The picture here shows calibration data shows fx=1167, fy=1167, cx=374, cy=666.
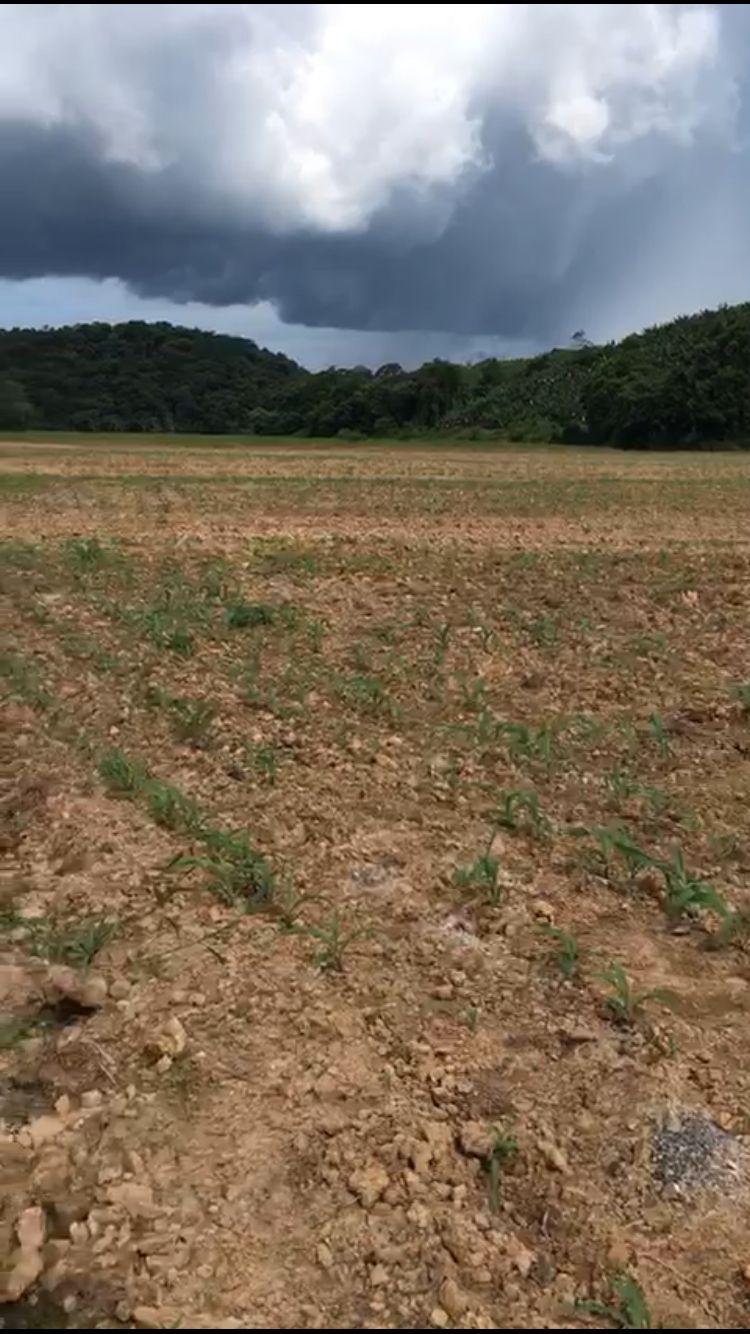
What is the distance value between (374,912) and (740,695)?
3098 millimetres

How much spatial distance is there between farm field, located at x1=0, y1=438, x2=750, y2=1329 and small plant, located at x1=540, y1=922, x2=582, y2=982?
0.4 inches

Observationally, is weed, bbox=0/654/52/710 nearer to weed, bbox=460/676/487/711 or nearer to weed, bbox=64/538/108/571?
weed, bbox=460/676/487/711

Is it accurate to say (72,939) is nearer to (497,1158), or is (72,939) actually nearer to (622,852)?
(497,1158)

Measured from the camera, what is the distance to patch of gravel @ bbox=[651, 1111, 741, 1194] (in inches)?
114

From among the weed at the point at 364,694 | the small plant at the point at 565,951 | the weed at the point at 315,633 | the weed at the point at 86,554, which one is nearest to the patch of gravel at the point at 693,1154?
the small plant at the point at 565,951

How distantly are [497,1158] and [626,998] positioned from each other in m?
0.78

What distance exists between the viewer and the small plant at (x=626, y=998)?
11.4 feet

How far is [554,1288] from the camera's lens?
2.59 m

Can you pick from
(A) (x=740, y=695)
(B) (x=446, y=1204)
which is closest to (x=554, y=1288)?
(B) (x=446, y=1204)

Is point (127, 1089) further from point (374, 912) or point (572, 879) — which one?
point (572, 879)

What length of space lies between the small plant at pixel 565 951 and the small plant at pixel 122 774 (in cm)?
188

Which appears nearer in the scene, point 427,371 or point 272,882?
point 272,882

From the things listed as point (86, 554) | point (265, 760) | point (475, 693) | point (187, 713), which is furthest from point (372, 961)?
point (86, 554)

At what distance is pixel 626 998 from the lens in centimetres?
350
